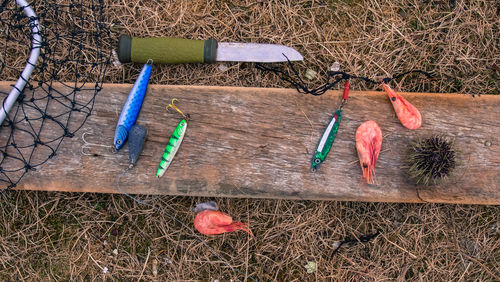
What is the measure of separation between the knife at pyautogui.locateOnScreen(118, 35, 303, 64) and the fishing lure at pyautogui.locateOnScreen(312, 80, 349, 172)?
1.92 feet

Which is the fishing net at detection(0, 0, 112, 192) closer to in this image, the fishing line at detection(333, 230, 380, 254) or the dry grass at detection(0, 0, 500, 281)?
the dry grass at detection(0, 0, 500, 281)

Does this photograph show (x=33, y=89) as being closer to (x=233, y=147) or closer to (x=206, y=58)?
(x=206, y=58)

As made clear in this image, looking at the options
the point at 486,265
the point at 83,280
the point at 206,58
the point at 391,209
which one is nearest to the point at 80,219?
the point at 83,280

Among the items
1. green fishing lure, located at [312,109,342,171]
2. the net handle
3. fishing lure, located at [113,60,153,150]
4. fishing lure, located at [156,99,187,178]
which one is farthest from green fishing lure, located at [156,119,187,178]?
the net handle

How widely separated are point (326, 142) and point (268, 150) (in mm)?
390

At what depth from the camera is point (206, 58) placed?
2.38 meters

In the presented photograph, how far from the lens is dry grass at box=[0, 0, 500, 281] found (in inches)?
102

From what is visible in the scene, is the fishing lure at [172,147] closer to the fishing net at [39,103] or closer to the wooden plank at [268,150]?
the wooden plank at [268,150]

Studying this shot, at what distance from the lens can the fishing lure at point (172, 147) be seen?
6.95ft

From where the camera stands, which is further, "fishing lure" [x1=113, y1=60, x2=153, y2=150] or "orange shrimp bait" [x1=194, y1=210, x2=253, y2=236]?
"orange shrimp bait" [x1=194, y1=210, x2=253, y2=236]

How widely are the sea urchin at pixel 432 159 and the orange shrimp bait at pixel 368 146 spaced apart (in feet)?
0.75

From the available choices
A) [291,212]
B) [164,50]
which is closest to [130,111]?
[164,50]

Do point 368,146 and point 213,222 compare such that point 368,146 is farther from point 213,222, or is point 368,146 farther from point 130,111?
point 130,111

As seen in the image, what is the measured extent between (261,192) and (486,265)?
204 cm
